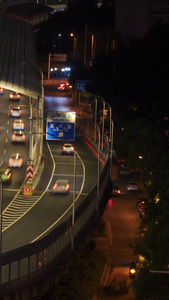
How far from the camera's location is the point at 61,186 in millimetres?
44469

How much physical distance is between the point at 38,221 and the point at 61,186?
9025mm

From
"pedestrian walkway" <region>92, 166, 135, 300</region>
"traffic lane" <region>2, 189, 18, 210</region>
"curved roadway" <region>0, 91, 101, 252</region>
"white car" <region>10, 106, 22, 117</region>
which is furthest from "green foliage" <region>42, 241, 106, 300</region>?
"white car" <region>10, 106, 22, 117</region>

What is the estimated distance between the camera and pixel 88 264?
3444 centimetres

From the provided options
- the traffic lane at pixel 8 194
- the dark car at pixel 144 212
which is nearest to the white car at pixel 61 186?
the traffic lane at pixel 8 194

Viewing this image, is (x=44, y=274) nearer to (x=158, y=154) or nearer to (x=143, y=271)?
(x=143, y=271)

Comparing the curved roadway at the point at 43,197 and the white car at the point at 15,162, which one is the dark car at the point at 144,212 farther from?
the white car at the point at 15,162

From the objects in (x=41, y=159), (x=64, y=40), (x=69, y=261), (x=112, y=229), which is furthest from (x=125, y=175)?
(x=64, y=40)

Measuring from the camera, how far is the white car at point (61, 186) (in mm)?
43756

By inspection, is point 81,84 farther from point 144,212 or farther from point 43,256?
point 43,256

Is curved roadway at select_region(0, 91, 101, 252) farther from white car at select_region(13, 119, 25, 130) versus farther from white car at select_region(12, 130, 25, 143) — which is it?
white car at select_region(13, 119, 25, 130)

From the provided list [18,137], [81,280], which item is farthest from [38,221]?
[18,137]

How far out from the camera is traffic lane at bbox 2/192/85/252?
103 ft

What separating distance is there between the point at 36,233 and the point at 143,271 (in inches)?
423

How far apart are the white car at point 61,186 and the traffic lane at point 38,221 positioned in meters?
0.40
